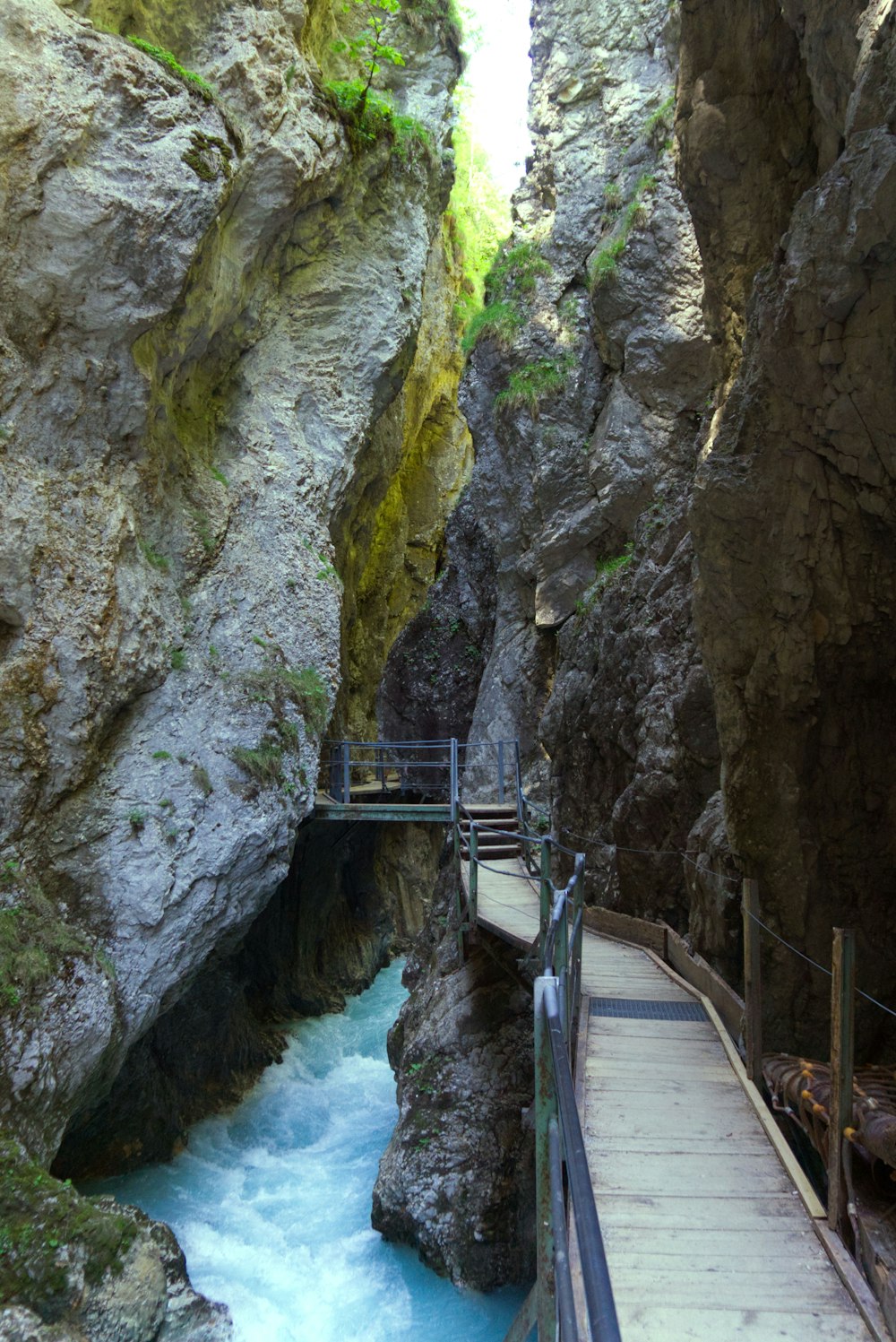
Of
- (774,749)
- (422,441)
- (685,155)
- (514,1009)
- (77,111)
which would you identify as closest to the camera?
(774,749)

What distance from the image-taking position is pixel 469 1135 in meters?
8.44

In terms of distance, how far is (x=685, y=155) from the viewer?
693cm

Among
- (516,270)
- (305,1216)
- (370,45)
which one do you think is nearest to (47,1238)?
(305,1216)

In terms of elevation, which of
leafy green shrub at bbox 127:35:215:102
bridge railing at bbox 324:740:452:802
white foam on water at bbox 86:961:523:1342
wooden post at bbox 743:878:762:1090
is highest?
leafy green shrub at bbox 127:35:215:102

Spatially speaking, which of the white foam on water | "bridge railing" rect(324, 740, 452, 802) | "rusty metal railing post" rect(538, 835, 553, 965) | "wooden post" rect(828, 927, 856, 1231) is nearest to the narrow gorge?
the white foam on water

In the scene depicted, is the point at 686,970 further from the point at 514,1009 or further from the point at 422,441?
the point at 422,441

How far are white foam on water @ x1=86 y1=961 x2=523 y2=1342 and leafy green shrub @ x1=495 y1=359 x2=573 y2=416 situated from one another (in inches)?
433

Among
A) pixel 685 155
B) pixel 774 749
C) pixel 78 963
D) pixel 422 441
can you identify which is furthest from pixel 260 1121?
pixel 422 441

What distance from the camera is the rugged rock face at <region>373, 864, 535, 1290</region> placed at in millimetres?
7684

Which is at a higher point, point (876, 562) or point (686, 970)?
point (876, 562)

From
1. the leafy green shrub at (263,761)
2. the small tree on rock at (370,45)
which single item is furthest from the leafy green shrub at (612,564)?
the small tree on rock at (370,45)

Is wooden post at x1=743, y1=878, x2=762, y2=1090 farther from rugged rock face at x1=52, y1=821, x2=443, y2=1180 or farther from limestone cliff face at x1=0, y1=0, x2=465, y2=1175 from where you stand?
rugged rock face at x1=52, y1=821, x2=443, y2=1180

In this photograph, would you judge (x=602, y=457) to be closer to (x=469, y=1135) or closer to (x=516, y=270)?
(x=516, y=270)

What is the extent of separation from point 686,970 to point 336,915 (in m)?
12.5
